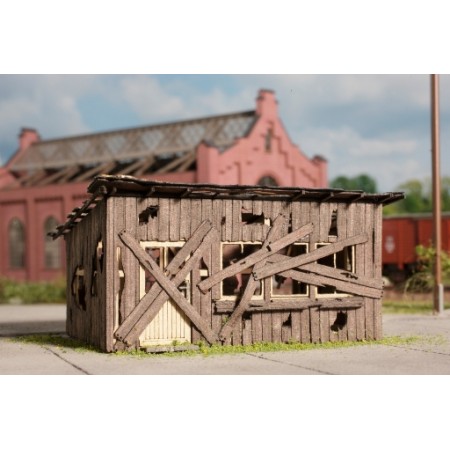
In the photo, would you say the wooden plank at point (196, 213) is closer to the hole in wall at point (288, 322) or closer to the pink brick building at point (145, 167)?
the hole in wall at point (288, 322)

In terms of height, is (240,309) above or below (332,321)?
above

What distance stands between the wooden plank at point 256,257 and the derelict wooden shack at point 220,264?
0.08 feet

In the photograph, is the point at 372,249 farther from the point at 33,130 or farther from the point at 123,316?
the point at 33,130

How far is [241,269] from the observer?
16.8 m

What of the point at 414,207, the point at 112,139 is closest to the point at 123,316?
the point at 112,139

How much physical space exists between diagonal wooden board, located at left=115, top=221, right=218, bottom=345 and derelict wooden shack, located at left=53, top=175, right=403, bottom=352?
0.02m

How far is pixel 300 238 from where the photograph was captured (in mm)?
17469

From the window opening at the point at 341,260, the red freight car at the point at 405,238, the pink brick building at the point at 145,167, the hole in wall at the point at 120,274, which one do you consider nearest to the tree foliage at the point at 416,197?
the pink brick building at the point at 145,167

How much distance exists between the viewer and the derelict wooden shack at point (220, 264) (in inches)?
627

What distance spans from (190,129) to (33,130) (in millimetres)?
16225

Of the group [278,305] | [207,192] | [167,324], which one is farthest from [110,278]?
[278,305]

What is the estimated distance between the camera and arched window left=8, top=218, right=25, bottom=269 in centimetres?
4794

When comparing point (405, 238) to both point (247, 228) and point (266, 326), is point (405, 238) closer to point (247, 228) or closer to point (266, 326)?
point (266, 326)

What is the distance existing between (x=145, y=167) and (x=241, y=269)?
97.7ft
